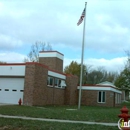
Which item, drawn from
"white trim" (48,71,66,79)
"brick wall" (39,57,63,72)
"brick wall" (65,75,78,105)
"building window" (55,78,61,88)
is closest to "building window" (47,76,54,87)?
"white trim" (48,71,66,79)

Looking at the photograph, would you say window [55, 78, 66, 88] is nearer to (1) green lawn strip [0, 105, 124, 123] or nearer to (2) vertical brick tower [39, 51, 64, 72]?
(2) vertical brick tower [39, 51, 64, 72]

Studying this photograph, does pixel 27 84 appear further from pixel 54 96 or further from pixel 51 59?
A: pixel 51 59

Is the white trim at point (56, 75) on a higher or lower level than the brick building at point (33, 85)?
higher

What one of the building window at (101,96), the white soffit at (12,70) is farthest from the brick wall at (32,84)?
the building window at (101,96)

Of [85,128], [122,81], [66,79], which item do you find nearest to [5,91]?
[66,79]

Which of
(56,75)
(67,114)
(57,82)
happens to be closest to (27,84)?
(56,75)

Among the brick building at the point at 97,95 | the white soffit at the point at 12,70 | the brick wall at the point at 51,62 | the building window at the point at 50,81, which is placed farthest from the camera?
the brick building at the point at 97,95

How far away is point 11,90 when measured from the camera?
30.7 metres

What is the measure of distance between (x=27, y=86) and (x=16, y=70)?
2.24m

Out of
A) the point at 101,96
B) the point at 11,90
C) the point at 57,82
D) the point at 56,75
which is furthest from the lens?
the point at 101,96

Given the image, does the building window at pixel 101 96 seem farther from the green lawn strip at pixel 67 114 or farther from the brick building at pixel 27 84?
the green lawn strip at pixel 67 114

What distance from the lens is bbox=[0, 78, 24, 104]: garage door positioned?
3028cm

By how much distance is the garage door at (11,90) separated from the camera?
99.3ft

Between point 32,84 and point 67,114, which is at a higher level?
point 32,84
